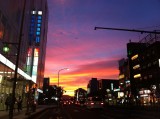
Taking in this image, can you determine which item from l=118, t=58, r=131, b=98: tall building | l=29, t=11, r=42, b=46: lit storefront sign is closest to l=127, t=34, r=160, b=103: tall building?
l=118, t=58, r=131, b=98: tall building

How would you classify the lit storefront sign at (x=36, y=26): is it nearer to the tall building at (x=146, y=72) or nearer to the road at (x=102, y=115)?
the tall building at (x=146, y=72)

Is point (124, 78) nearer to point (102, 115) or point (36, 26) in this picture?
point (36, 26)

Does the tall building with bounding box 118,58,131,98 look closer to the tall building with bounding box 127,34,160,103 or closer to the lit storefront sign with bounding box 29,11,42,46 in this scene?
the tall building with bounding box 127,34,160,103

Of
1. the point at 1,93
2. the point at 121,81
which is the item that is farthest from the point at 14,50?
the point at 121,81

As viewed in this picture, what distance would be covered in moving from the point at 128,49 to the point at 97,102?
255 feet

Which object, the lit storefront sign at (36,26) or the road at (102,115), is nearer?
the road at (102,115)

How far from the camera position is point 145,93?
304 feet

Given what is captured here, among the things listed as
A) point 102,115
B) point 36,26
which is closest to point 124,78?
point 36,26

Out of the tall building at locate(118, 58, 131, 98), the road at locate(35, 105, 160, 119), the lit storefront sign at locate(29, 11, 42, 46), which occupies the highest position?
the lit storefront sign at locate(29, 11, 42, 46)

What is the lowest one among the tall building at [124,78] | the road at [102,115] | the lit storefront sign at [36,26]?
the road at [102,115]

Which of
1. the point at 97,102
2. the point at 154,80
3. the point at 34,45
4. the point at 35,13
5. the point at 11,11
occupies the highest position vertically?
the point at 35,13

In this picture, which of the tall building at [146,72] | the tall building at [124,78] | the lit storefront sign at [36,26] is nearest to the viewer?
the tall building at [146,72]

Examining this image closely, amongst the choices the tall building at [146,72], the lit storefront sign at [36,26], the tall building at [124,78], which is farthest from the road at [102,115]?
the tall building at [124,78]

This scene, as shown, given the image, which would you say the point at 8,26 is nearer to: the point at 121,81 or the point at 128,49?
the point at 128,49
